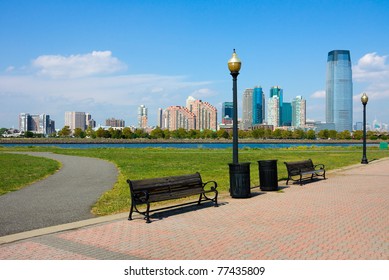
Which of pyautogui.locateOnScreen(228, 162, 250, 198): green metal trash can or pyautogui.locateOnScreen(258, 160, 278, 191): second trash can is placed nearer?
pyautogui.locateOnScreen(228, 162, 250, 198): green metal trash can

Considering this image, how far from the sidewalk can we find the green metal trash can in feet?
2.59

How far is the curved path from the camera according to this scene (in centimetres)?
834

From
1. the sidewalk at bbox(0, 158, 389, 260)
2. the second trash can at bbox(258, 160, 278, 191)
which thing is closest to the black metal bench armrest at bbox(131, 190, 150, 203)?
the sidewalk at bbox(0, 158, 389, 260)

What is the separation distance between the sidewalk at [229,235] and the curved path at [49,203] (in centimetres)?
78

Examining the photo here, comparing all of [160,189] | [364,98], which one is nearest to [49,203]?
[160,189]

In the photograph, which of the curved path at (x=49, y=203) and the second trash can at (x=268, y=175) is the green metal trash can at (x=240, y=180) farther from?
the curved path at (x=49, y=203)

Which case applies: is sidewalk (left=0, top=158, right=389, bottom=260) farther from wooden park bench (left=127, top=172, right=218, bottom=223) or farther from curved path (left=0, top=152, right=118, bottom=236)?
curved path (left=0, top=152, right=118, bottom=236)

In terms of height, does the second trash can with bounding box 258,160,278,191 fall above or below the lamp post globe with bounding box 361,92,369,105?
below

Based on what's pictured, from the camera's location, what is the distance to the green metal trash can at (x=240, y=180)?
454 inches

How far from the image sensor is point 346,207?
33.6ft

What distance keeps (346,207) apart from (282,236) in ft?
12.7

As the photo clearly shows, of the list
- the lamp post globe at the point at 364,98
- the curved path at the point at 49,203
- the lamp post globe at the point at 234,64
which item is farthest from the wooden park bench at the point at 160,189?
the lamp post globe at the point at 364,98
